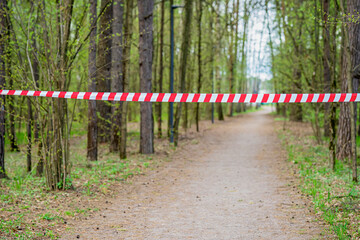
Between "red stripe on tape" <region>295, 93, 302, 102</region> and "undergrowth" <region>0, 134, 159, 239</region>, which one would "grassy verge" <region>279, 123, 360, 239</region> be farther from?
"undergrowth" <region>0, 134, 159, 239</region>

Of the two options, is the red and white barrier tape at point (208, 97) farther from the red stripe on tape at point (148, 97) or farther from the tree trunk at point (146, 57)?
the tree trunk at point (146, 57)

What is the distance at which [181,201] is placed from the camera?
24.9 ft

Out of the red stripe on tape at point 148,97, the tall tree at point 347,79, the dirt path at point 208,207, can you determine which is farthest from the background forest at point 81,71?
the dirt path at point 208,207

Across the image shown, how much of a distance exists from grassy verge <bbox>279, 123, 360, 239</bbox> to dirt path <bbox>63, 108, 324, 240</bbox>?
11.1 inches

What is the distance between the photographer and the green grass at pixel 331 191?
5.59 m

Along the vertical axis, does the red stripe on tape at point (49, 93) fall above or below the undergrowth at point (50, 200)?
above

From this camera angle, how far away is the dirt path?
18.4ft

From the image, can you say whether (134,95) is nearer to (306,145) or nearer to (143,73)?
(143,73)

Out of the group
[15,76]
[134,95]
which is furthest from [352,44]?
[15,76]

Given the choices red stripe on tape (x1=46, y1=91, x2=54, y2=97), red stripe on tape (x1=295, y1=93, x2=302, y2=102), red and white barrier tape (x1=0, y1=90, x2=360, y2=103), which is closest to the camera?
red stripe on tape (x1=46, y1=91, x2=54, y2=97)

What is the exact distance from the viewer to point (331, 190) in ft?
24.6

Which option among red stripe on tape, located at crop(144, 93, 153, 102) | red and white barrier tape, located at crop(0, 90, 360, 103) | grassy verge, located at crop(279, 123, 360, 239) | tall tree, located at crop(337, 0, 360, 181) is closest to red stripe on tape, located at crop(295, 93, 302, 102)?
red and white barrier tape, located at crop(0, 90, 360, 103)

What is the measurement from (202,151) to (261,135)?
21.1 ft

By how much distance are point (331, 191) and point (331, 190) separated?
7 centimetres
